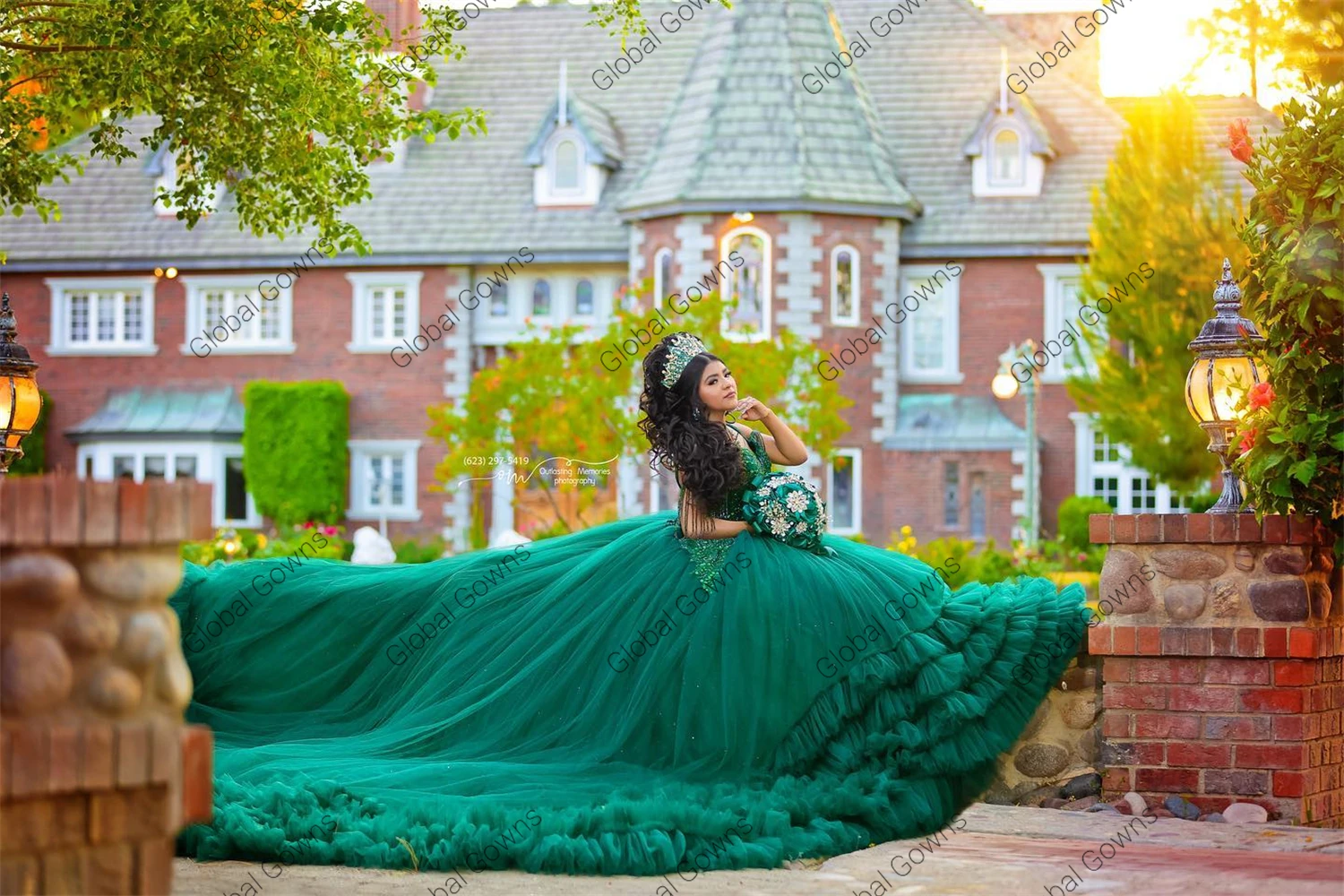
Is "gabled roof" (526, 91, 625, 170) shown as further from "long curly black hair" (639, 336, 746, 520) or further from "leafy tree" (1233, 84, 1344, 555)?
"leafy tree" (1233, 84, 1344, 555)

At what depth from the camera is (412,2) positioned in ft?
121

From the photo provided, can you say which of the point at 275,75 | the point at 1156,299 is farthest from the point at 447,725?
the point at 1156,299

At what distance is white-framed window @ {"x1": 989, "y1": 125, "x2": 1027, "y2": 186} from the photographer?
107ft

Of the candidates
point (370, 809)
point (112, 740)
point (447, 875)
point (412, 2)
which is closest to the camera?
point (112, 740)

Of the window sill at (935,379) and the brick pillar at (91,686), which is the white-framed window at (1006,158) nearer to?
the window sill at (935,379)

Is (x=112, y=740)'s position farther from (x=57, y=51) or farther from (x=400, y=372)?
(x=400, y=372)

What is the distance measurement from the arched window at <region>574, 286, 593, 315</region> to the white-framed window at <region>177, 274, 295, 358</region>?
18.6 feet

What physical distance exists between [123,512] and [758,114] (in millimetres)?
28815

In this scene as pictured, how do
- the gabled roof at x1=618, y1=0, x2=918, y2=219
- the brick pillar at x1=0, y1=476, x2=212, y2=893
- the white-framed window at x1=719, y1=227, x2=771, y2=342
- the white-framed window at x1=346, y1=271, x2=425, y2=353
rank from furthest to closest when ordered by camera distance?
the white-framed window at x1=346, y1=271, x2=425, y2=353 < the white-framed window at x1=719, y1=227, x2=771, y2=342 < the gabled roof at x1=618, y1=0, x2=918, y2=219 < the brick pillar at x1=0, y1=476, x2=212, y2=893

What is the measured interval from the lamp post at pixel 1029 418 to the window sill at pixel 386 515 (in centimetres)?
1114

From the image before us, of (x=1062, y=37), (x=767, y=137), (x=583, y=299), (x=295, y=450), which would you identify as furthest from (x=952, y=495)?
(x=295, y=450)

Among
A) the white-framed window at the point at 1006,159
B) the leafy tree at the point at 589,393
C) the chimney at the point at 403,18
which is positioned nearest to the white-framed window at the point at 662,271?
the leafy tree at the point at 589,393

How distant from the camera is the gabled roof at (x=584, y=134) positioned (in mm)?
33844

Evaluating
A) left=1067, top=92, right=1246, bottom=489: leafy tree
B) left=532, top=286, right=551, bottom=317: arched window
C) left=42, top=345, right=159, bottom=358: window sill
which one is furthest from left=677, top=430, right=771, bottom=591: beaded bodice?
left=42, top=345, right=159, bottom=358: window sill
